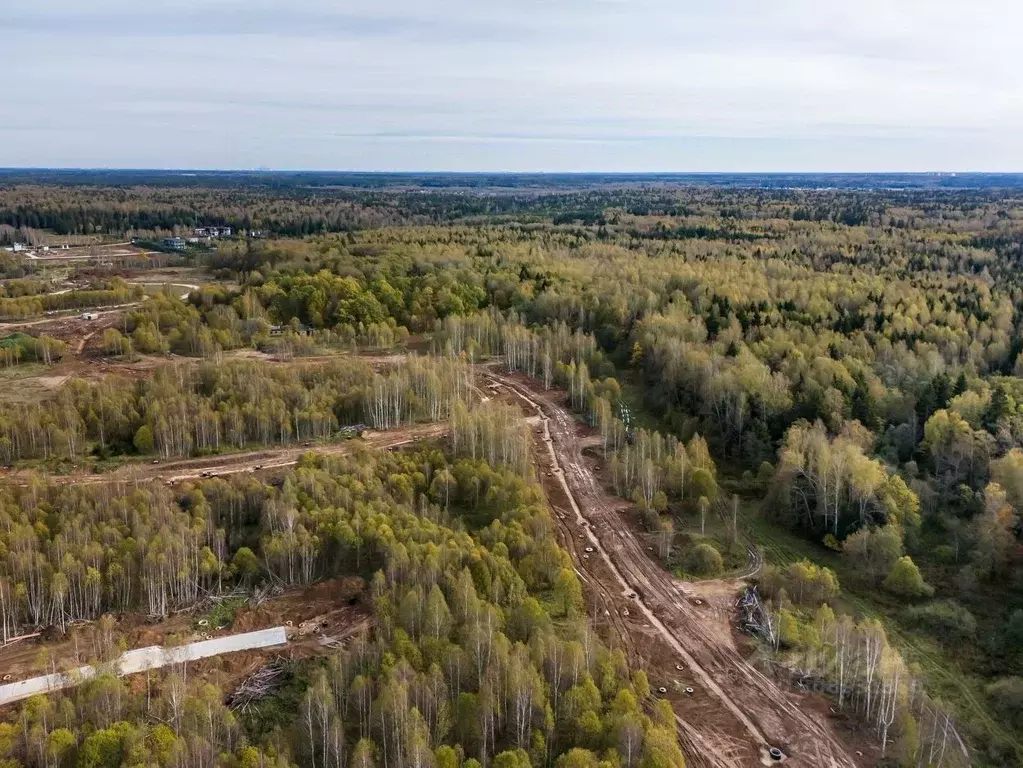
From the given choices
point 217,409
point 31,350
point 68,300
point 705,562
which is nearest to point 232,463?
point 217,409

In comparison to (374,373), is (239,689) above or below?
below

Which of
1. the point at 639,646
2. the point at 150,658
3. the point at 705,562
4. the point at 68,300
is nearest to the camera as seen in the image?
the point at 150,658

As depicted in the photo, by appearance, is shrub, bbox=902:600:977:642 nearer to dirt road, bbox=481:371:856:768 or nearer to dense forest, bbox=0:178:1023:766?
dense forest, bbox=0:178:1023:766

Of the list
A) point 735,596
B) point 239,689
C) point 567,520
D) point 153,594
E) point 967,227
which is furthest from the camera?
point 967,227

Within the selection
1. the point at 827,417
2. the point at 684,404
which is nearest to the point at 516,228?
the point at 684,404

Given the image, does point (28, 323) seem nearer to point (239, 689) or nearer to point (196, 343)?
point (196, 343)

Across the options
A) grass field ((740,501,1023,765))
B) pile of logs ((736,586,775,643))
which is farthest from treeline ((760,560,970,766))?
grass field ((740,501,1023,765))

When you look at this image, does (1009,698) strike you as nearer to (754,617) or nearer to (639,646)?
(754,617)
